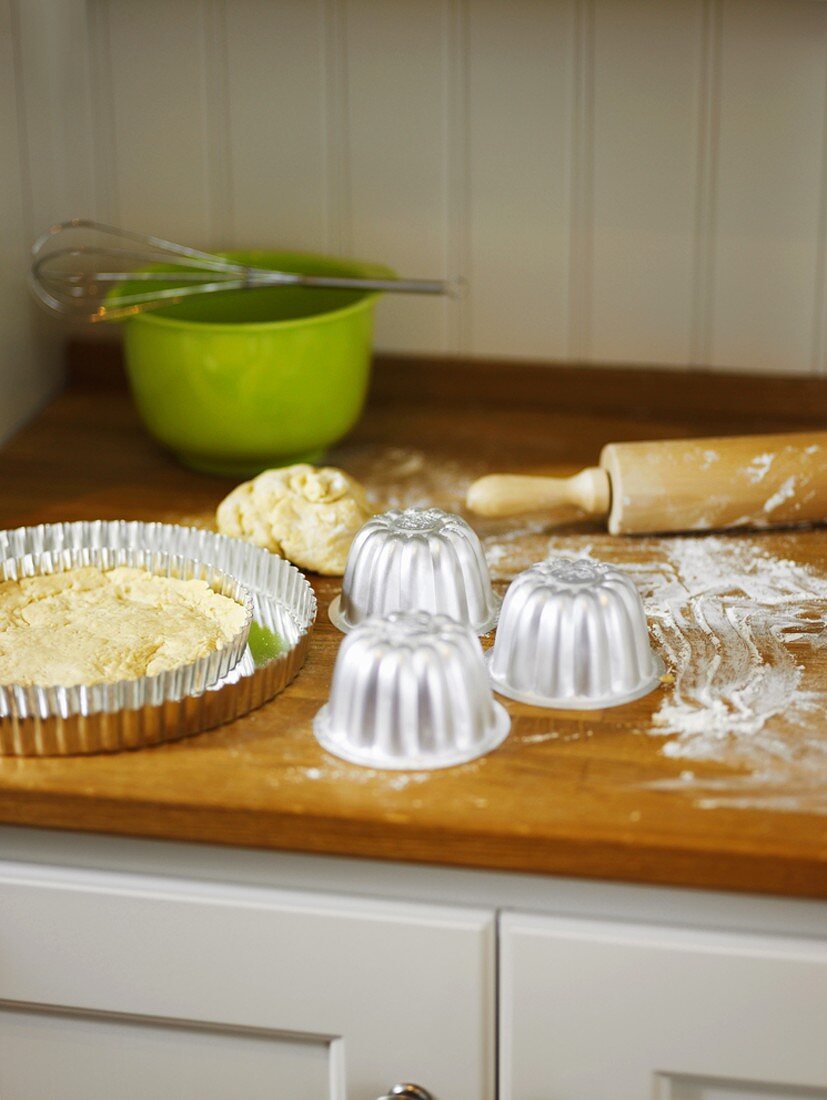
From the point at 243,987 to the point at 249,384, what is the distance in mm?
569

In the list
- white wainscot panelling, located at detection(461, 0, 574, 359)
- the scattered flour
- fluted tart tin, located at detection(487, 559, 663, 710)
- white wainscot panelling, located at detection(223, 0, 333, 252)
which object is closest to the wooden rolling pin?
the scattered flour

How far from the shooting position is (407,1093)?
33.1 inches

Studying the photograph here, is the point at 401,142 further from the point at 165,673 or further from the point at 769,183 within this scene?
the point at 165,673

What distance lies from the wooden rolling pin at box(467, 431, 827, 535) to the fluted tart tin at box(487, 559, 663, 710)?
0.79 feet

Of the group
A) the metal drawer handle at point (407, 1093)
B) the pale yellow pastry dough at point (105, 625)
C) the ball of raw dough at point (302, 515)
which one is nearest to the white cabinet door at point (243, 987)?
the metal drawer handle at point (407, 1093)

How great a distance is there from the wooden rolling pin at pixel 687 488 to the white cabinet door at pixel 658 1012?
423 mm

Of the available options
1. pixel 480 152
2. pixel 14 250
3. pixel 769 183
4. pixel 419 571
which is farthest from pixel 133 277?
pixel 769 183

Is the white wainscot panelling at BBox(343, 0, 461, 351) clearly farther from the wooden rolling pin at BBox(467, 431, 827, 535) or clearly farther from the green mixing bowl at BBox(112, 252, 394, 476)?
the wooden rolling pin at BBox(467, 431, 827, 535)

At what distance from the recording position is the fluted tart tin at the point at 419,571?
96 centimetres

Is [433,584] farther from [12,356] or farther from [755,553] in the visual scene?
[12,356]

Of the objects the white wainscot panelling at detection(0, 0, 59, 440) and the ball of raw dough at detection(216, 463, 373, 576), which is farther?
the white wainscot panelling at detection(0, 0, 59, 440)

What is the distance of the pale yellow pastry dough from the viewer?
902 mm

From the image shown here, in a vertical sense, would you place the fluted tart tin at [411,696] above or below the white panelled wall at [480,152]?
below

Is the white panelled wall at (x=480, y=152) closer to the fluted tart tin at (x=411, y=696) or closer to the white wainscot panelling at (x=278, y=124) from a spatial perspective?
the white wainscot panelling at (x=278, y=124)
